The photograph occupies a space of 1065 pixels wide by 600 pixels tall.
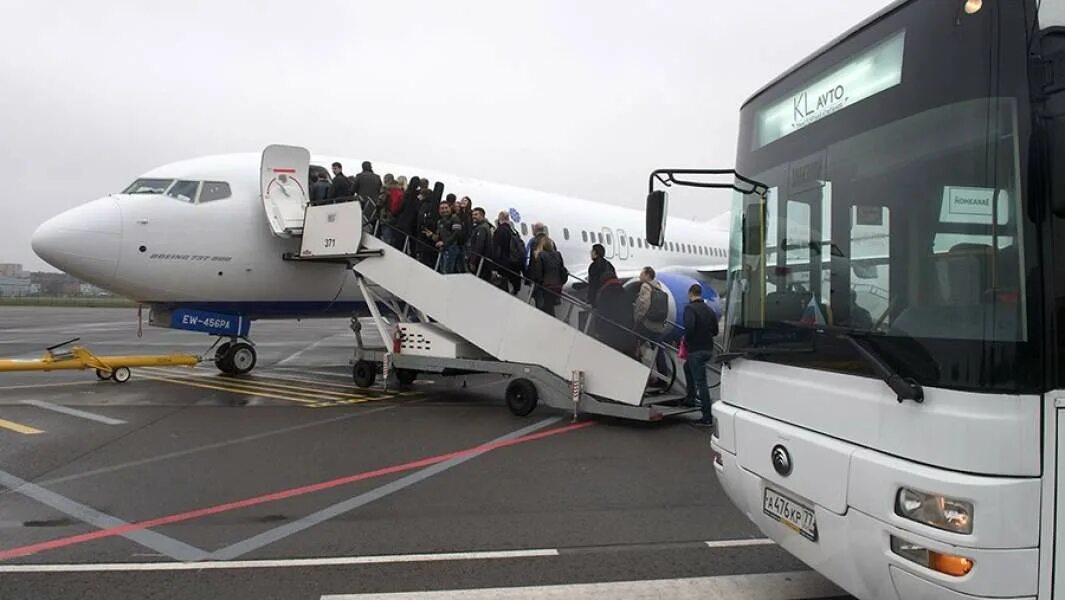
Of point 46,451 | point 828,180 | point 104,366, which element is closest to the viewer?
point 828,180

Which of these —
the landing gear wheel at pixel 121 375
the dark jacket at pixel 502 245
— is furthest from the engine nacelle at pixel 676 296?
the landing gear wheel at pixel 121 375

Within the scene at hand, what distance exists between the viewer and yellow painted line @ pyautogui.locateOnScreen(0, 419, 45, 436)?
304 inches

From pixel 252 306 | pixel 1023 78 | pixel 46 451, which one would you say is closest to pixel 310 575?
pixel 1023 78

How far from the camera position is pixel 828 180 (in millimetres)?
3281

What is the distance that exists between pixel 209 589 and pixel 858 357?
354cm

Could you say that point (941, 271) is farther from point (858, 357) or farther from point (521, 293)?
point (521, 293)

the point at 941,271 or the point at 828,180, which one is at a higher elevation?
the point at 828,180

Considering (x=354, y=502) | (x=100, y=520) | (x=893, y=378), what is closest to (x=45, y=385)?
(x=100, y=520)

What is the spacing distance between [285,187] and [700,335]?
7.11 metres

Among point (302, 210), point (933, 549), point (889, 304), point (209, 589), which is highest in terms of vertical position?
point (302, 210)

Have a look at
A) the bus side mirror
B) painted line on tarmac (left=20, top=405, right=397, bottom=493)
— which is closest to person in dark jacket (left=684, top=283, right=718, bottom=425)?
the bus side mirror

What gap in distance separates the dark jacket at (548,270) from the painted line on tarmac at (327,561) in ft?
18.3

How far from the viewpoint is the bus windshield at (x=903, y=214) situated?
2.40m

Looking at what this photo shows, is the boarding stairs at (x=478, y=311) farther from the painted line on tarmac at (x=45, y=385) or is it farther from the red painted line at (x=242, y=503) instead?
the painted line on tarmac at (x=45, y=385)
